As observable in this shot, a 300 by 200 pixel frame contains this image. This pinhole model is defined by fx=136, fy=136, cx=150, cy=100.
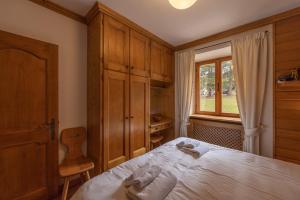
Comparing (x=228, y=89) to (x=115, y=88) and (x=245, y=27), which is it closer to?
(x=245, y=27)

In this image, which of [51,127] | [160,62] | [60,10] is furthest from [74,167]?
[160,62]

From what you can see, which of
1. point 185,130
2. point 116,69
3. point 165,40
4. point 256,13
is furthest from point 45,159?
point 256,13

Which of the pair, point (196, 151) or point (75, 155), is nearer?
point (196, 151)

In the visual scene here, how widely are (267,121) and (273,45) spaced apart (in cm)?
114

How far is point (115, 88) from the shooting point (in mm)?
2010

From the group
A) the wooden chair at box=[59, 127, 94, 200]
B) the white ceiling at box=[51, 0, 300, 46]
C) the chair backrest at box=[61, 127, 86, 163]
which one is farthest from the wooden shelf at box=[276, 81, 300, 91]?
the chair backrest at box=[61, 127, 86, 163]

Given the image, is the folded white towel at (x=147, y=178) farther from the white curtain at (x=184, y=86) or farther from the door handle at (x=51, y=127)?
the white curtain at (x=184, y=86)

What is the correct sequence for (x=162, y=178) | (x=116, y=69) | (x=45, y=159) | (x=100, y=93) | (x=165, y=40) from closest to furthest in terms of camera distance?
(x=162, y=178) < (x=45, y=159) < (x=100, y=93) < (x=116, y=69) < (x=165, y=40)

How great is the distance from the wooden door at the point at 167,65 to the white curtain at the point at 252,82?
1.38 metres

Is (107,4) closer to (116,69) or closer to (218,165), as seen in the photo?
(116,69)

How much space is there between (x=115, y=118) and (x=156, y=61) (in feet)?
4.86

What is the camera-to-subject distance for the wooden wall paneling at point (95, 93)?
6.01 ft

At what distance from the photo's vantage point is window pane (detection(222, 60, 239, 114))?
2.87m

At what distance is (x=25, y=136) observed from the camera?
1556 millimetres
